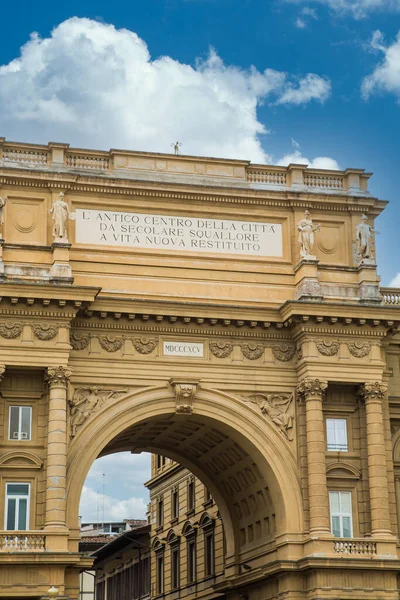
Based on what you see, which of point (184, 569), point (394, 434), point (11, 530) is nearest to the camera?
point (11, 530)

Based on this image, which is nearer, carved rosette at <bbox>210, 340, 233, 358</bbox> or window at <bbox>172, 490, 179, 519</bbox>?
carved rosette at <bbox>210, 340, 233, 358</bbox>

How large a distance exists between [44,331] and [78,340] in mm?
1618

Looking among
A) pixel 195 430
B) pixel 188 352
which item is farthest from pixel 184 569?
pixel 188 352

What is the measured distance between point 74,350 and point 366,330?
10967 millimetres

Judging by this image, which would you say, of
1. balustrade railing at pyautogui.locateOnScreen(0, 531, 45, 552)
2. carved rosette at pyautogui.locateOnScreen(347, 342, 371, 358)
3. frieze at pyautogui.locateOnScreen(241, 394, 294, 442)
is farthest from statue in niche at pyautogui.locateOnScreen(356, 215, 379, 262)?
balustrade railing at pyautogui.locateOnScreen(0, 531, 45, 552)

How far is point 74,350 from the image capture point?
41.9m

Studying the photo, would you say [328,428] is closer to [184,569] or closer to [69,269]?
[69,269]

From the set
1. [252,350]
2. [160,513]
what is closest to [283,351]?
[252,350]

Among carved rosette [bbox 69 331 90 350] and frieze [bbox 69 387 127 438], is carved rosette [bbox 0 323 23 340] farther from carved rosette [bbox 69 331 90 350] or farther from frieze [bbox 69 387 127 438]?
frieze [bbox 69 387 127 438]

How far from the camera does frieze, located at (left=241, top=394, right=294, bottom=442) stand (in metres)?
43.3

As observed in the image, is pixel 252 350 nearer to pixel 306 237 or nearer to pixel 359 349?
pixel 359 349

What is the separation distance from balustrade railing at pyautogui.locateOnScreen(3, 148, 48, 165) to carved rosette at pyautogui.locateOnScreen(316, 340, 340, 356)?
40.9 feet

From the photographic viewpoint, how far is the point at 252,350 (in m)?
43.8

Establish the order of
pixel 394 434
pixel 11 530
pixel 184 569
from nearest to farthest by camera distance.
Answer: pixel 11 530
pixel 394 434
pixel 184 569
